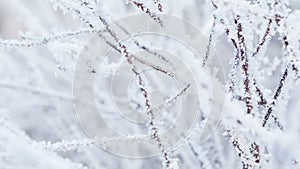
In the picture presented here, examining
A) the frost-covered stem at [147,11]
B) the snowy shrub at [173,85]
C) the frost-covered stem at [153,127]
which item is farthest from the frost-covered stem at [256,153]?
the frost-covered stem at [147,11]

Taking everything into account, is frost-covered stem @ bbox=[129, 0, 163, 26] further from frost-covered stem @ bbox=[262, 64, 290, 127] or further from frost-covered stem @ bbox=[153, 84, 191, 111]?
frost-covered stem @ bbox=[262, 64, 290, 127]

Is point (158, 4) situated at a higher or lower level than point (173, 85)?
lower

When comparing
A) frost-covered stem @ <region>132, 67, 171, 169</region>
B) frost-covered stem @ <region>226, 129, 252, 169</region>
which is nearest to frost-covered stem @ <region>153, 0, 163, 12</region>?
frost-covered stem @ <region>132, 67, 171, 169</region>

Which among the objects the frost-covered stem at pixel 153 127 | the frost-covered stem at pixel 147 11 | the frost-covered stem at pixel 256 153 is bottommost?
the frost-covered stem at pixel 256 153

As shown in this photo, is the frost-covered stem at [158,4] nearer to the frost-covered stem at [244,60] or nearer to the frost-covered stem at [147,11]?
the frost-covered stem at [147,11]

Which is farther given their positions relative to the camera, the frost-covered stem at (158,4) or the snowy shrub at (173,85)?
the frost-covered stem at (158,4)

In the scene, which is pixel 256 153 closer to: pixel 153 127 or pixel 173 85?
pixel 153 127

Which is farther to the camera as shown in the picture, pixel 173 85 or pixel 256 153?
pixel 173 85

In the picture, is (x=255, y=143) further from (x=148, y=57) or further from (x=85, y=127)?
(x=85, y=127)

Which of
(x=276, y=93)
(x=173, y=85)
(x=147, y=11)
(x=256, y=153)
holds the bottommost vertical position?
(x=256, y=153)

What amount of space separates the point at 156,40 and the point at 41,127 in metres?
1.18

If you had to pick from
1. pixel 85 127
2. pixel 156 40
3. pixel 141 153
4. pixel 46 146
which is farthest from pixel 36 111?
pixel 46 146

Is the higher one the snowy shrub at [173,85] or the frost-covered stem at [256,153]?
the snowy shrub at [173,85]

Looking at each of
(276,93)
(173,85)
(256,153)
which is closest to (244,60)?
(276,93)
